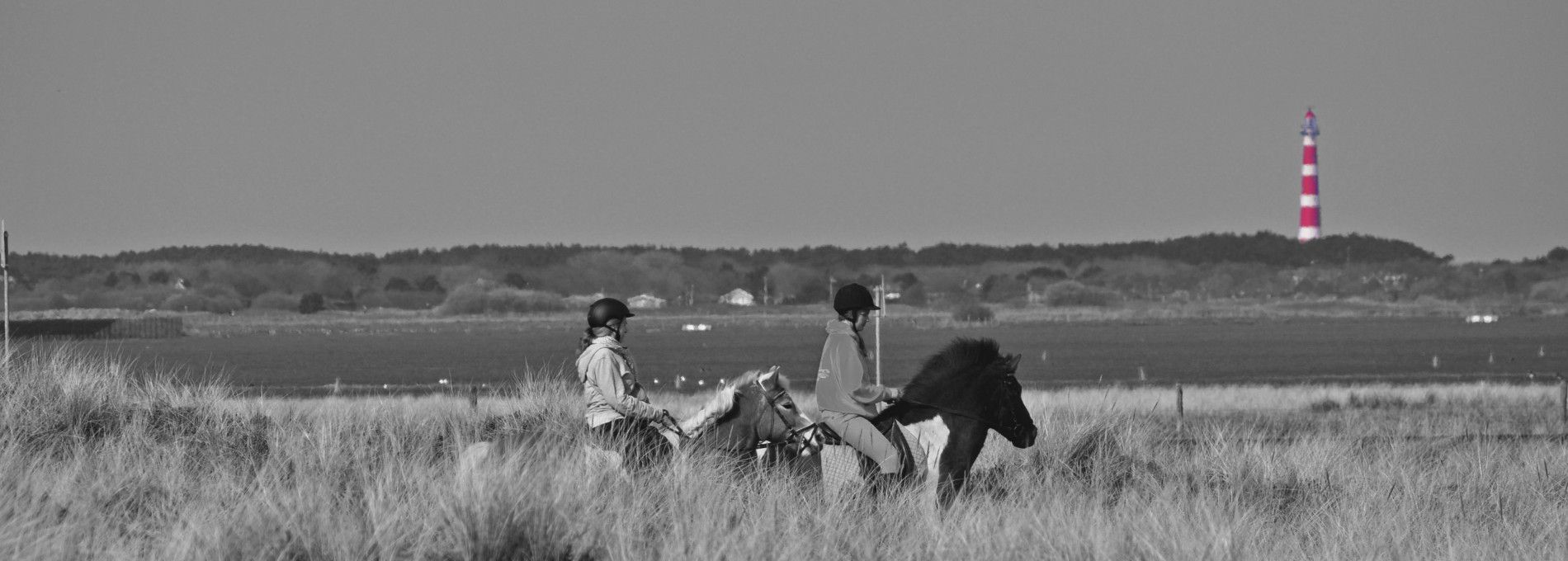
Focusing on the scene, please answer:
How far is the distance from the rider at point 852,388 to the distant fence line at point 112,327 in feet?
377

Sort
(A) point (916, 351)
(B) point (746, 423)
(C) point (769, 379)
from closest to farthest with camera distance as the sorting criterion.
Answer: (C) point (769, 379), (B) point (746, 423), (A) point (916, 351)

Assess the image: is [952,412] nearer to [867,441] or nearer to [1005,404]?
[1005,404]

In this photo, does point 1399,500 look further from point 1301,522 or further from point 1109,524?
point 1109,524

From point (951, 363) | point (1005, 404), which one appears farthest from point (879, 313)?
point (1005, 404)

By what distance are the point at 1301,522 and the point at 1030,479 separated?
7.44ft

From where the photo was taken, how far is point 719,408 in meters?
10.5

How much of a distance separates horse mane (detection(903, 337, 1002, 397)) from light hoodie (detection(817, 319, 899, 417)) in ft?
0.89

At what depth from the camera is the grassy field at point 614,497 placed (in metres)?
7.83

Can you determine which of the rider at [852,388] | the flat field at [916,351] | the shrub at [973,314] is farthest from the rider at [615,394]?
the shrub at [973,314]

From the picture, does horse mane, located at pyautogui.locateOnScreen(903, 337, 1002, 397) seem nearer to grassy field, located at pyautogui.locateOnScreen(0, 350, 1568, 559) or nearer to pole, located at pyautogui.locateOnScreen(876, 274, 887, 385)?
grassy field, located at pyautogui.locateOnScreen(0, 350, 1568, 559)

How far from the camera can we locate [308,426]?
1312cm

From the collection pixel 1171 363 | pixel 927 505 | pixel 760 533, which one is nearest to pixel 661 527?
pixel 760 533

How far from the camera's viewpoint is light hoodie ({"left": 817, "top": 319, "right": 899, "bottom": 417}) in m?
9.55

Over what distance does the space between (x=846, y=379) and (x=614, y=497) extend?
5.65 ft
